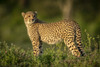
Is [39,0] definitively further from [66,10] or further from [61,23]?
[61,23]

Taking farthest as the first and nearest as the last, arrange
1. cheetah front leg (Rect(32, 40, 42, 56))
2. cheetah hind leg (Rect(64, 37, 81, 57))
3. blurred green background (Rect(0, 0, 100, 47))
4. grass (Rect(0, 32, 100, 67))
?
blurred green background (Rect(0, 0, 100, 47)) → cheetah front leg (Rect(32, 40, 42, 56)) → cheetah hind leg (Rect(64, 37, 81, 57)) → grass (Rect(0, 32, 100, 67))

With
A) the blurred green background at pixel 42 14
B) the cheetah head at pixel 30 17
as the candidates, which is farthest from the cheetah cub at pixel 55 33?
the blurred green background at pixel 42 14

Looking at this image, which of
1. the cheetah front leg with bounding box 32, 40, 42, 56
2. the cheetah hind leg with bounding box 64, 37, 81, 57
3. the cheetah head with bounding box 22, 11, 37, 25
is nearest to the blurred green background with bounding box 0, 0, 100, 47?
the cheetah head with bounding box 22, 11, 37, 25

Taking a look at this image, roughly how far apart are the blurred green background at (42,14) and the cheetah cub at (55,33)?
5560mm

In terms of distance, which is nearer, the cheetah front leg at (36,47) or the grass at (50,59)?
the grass at (50,59)

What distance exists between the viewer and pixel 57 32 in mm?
7988

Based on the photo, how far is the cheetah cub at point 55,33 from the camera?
25.4 ft

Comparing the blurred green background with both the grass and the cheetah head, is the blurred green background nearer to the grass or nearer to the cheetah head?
the cheetah head

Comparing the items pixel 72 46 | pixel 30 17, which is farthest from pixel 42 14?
pixel 72 46

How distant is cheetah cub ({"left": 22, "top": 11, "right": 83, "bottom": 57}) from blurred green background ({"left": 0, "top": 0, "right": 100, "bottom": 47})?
5560 mm

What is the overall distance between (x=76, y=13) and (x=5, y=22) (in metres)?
4.25

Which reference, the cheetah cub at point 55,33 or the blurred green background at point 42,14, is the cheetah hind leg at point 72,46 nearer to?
the cheetah cub at point 55,33

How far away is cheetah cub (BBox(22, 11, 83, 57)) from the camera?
7.73 m

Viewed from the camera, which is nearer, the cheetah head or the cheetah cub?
the cheetah cub
